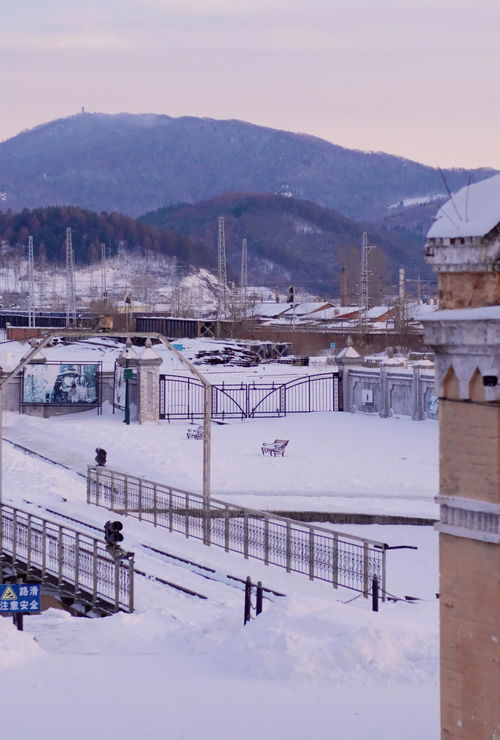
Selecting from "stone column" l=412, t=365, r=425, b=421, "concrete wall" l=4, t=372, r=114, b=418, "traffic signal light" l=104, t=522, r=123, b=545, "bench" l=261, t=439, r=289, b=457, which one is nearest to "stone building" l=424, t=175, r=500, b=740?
"traffic signal light" l=104, t=522, r=123, b=545

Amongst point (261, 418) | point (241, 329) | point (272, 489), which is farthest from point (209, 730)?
point (241, 329)

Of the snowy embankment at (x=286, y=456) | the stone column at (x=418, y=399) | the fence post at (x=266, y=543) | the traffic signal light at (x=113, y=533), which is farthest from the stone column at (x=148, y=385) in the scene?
the traffic signal light at (x=113, y=533)

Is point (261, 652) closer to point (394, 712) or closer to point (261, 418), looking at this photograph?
point (394, 712)

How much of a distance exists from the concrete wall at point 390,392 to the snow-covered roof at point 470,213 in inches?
1202

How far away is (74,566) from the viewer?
20.0 metres

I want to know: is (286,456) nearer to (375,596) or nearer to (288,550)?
(288,550)

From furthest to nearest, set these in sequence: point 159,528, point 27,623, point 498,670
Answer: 1. point 159,528
2. point 27,623
3. point 498,670

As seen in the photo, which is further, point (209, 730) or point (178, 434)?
point (178, 434)

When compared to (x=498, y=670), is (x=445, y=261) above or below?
above

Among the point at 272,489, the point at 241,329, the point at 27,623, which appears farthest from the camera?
the point at 241,329

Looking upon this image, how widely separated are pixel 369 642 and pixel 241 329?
76791mm

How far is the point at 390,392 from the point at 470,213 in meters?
33.9

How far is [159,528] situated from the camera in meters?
24.8

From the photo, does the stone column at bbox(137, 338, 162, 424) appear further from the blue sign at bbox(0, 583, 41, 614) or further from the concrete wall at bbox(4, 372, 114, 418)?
the blue sign at bbox(0, 583, 41, 614)
